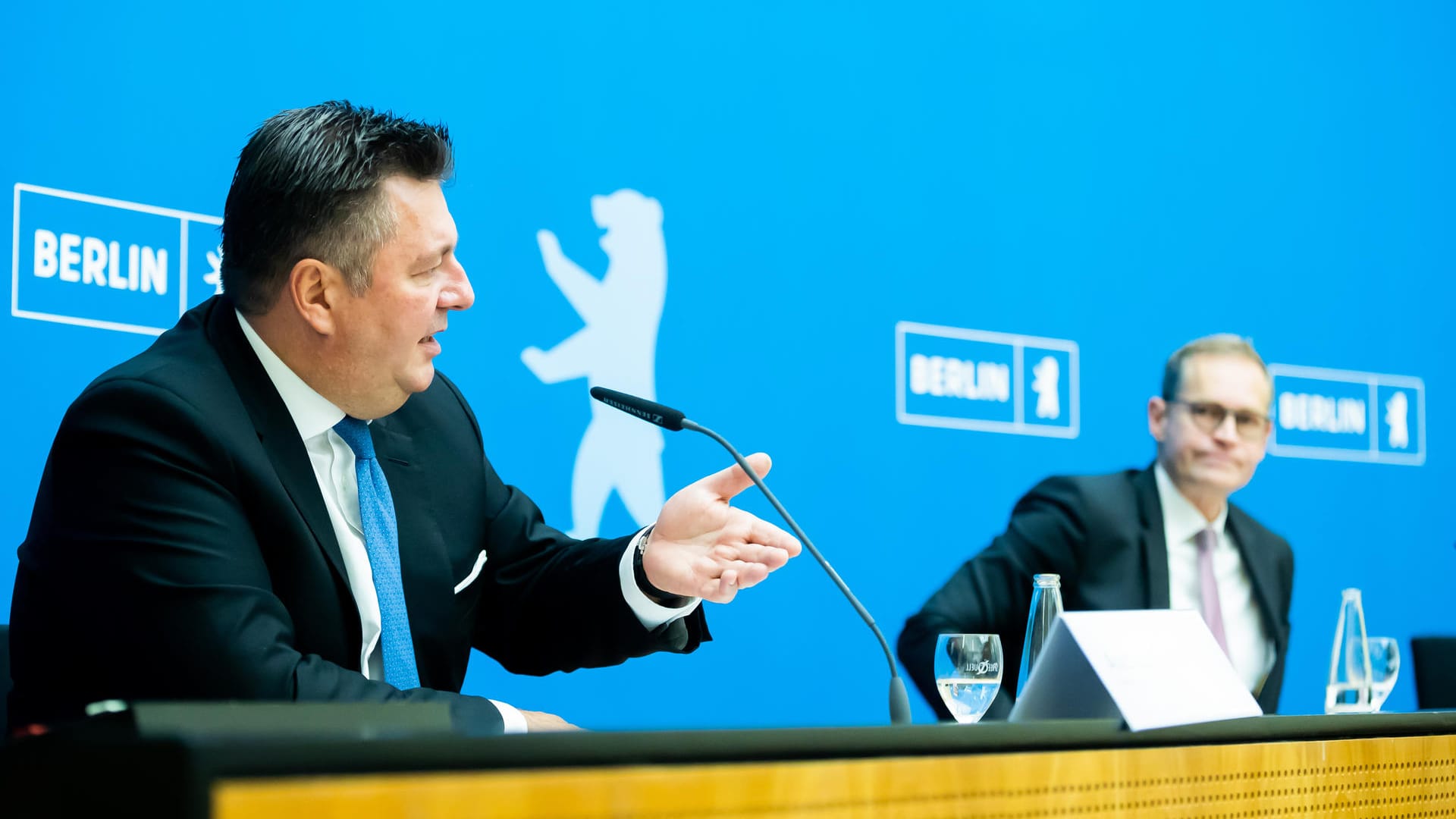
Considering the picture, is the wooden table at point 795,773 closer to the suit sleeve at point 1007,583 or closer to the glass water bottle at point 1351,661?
the glass water bottle at point 1351,661

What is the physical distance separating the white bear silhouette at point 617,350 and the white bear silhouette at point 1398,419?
233 cm

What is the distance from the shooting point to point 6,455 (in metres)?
2.19

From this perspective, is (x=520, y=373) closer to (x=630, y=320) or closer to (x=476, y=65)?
(x=630, y=320)

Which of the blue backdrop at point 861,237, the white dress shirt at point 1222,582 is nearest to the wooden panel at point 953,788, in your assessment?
the blue backdrop at point 861,237

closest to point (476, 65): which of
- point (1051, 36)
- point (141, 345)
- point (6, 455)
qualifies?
point (141, 345)

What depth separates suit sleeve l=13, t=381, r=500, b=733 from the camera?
1605 mm

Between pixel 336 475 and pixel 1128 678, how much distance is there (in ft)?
3.47

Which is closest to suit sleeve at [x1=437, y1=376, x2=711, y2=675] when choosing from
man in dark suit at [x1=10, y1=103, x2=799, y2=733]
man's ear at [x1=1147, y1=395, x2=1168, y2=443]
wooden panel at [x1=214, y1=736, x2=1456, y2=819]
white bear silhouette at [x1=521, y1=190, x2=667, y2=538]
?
man in dark suit at [x1=10, y1=103, x2=799, y2=733]

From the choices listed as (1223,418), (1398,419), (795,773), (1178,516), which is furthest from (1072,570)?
(795,773)

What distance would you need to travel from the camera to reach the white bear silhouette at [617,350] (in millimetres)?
2803

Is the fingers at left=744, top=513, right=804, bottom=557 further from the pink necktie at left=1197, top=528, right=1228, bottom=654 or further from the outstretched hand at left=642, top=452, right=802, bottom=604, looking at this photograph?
the pink necktie at left=1197, top=528, right=1228, bottom=654

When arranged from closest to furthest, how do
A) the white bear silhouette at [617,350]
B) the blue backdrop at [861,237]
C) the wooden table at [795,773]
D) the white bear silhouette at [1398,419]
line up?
the wooden table at [795,773] < the blue backdrop at [861,237] < the white bear silhouette at [617,350] < the white bear silhouette at [1398,419]

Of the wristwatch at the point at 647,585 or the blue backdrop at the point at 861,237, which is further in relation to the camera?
the blue backdrop at the point at 861,237

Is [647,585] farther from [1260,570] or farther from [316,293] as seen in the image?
[1260,570]
